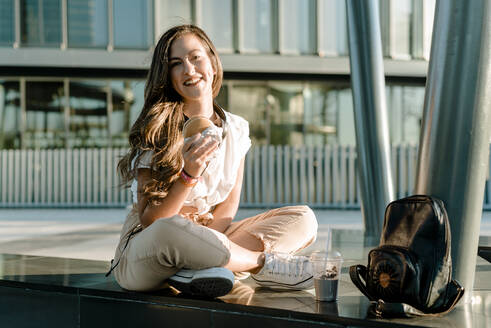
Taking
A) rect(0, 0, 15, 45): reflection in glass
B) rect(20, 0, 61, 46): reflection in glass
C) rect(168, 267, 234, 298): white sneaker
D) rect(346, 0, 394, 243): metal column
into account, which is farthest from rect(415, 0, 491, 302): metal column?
rect(0, 0, 15, 45): reflection in glass

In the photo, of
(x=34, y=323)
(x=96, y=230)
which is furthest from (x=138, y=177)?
(x=96, y=230)

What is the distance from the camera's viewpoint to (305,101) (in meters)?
12.6

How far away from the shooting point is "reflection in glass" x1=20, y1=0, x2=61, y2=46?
12.0m

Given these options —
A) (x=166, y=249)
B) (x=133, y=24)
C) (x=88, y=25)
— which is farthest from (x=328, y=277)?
(x=88, y=25)

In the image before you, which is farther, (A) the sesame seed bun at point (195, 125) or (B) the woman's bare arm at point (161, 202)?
(A) the sesame seed bun at point (195, 125)

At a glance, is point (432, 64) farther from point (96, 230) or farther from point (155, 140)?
Answer: point (96, 230)

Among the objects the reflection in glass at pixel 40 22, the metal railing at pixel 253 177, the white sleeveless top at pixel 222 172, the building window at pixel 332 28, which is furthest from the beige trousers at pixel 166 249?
the reflection in glass at pixel 40 22

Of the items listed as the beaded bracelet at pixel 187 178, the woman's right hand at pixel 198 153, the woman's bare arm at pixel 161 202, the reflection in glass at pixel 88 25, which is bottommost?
the woman's bare arm at pixel 161 202

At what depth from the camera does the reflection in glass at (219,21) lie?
40.1 ft

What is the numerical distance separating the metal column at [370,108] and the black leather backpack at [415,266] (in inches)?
121

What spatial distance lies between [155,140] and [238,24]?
10.3 metres

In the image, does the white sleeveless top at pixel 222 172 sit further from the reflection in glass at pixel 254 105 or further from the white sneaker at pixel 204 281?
the reflection in glass at pixel 254 105

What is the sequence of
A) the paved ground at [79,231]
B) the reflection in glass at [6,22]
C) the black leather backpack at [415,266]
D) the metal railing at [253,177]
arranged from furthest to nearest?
the reflection in glass at [6,22]
the metal railing at [253,177]
the paved ground at [79,231]
the black leather backpack at [415,266]

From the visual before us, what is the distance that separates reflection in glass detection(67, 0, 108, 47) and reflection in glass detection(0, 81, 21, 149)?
1.71 metres
